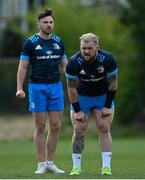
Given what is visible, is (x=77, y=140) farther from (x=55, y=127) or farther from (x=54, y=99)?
(x=54, y=99)

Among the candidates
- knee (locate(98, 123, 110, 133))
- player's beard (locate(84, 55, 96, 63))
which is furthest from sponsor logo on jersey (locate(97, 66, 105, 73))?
knee (locate(98, 123, 110, 133))

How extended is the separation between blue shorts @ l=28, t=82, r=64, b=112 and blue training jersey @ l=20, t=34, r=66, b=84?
A: 9 cm

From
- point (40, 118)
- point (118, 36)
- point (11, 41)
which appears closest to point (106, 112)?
point (40, 118)

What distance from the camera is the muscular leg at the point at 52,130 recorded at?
13.2 meters

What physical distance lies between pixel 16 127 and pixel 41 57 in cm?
2067

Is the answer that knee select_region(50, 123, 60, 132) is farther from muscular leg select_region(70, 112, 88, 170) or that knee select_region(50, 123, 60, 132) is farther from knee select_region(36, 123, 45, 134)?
muscular leg select_region(70, 112, 88, 170)

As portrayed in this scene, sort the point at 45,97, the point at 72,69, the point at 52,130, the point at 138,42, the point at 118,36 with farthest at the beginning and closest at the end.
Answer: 1. the point at 118,36
2. the point at 138,42
3. the point at 52,130
4. the point at 45,97
5. the point at 72,69

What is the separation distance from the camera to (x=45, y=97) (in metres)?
13.2

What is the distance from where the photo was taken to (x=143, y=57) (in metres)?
32.7

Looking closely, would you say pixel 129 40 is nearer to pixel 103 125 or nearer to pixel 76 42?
pixel 76 42

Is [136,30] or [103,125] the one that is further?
[136,30]

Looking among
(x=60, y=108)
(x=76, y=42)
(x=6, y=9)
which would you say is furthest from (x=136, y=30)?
(x=60, y=108)

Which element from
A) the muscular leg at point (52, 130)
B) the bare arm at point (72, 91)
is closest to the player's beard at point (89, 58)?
the bare arm at point (72, 91)

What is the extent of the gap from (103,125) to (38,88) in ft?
4.12
